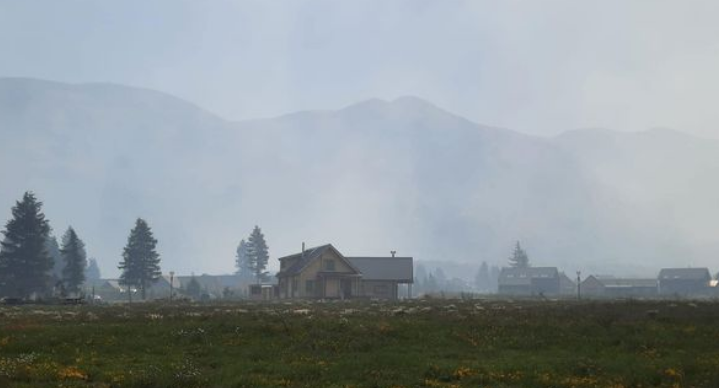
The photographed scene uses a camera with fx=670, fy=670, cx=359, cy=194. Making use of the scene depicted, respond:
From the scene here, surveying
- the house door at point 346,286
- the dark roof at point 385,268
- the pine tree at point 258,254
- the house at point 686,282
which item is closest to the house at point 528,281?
the house at point 686,282

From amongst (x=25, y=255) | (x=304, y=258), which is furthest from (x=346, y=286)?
(x=25, y=255)

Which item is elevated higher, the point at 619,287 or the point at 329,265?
the point at 329,265

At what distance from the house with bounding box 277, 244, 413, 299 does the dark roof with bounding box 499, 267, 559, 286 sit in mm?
88309

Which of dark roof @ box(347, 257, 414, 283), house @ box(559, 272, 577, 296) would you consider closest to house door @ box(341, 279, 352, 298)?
dark roof @ box(347, 257, 414, 283)

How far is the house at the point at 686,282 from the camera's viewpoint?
171 meters

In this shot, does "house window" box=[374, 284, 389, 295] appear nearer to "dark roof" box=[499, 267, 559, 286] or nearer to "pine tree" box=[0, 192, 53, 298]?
"pine tree" box=[0, 192, 53, 298]

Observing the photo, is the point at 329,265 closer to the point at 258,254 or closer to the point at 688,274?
the point at 258,254

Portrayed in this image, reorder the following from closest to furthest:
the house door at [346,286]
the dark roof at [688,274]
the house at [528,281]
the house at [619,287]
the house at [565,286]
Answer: the house door at [346,286] → the dark roof at [688,274] → the house at [619,287] → the house at [528,281] → the house at [565,286]

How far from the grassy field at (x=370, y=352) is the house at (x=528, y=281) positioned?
147 m

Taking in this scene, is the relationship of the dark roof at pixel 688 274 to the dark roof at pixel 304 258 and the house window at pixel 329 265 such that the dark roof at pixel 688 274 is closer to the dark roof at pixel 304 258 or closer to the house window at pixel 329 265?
the house window at pixel 329 265

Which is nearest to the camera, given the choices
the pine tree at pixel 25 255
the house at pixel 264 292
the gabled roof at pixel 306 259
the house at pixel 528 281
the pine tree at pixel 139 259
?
the pine tree at pixel 25 255

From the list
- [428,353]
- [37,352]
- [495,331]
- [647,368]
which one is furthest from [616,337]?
[37,352]

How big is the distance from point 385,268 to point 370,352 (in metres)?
78.0

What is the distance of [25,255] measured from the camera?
92.8 metres
